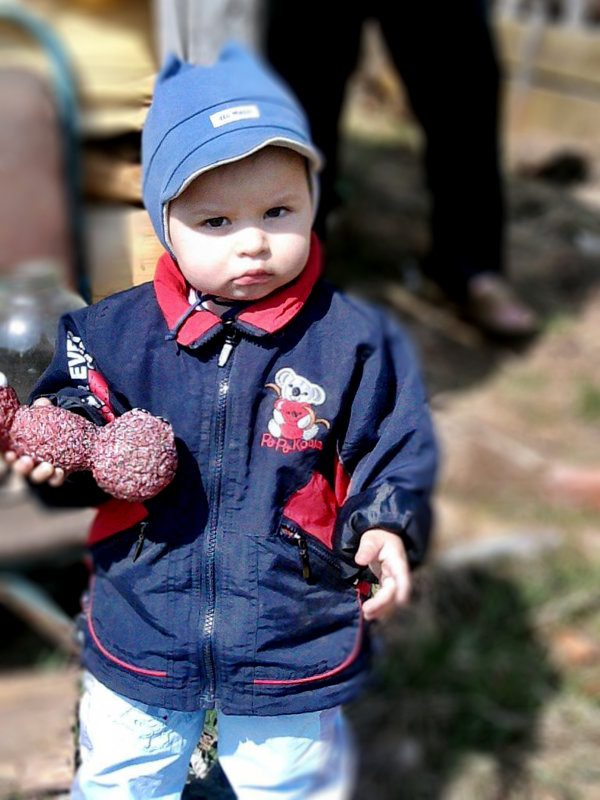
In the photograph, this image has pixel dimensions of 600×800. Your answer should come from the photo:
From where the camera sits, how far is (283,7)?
2436mm

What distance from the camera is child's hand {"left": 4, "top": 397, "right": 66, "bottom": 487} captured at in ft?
2.31

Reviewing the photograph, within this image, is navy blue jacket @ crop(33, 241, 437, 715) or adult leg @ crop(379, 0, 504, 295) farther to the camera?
adult leg @ crop(379, 0, 504, 295)

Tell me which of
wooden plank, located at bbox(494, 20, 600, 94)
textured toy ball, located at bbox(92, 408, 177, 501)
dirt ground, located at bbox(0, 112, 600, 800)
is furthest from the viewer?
wooden plank, located at bbox(494, 20, 600, 94)

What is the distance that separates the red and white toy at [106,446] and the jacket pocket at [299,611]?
0.33 feet

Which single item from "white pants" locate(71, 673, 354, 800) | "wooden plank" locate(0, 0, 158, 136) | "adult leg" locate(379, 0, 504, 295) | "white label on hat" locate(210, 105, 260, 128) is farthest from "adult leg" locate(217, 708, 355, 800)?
"wooden plank" locate(0, 0, 158, 136)

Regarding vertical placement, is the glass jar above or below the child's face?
below

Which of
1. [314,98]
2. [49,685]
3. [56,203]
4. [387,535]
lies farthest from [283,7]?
[387,535]

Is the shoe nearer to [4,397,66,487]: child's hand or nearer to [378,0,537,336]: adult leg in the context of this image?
[378,0,537,336]: adult leg

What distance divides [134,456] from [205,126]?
0.75 ft

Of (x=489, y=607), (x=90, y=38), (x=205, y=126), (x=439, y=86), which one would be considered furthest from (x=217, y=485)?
(x=90, y=38)

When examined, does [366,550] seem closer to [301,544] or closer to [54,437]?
[301,544]

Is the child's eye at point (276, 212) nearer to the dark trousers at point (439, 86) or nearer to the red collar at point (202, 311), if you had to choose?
the red collar at point (202, 311)

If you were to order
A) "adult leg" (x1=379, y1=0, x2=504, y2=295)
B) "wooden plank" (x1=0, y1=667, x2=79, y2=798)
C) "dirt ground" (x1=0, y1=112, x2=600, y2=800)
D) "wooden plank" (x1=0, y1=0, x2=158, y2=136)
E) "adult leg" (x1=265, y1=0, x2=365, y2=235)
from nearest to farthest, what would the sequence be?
"wooden plank" (x1=0, y1=667, x2=79, y2=798)
"dirt ground" (x1=0, y1=112, x2=600, y2=800)
"adult leg" (x1=265, y1=0, x2=365, y2=235)
"adult leg" (x1=379, y1=0, x2=504, y2=295)
"wooden plank" (x1=0, y1=0, x2=158, y2=136)

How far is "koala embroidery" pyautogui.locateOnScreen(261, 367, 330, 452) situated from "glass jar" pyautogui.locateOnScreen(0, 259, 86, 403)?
16cm
